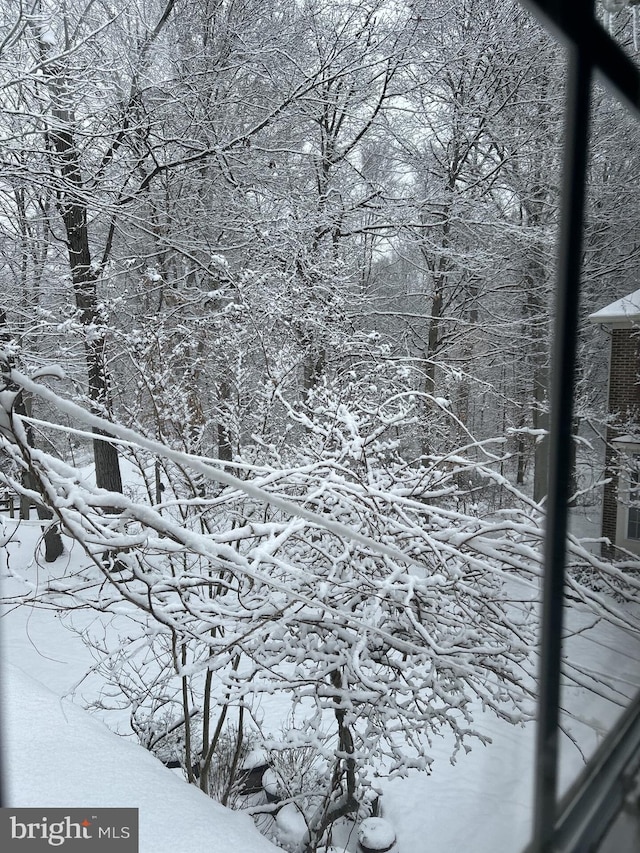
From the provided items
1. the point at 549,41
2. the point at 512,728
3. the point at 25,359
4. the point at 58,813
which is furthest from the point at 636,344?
the point at 58,813

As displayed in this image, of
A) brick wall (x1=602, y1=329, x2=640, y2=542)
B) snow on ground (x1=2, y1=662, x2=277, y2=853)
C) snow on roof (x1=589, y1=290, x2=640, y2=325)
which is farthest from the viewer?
A: brick wall (x1=602, y1=329, x2=640, y2=542)

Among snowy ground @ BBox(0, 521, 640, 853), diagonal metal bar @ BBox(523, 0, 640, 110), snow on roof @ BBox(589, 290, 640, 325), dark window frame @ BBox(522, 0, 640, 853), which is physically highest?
snow on roof @ BBox(589, 290, 640, 325)

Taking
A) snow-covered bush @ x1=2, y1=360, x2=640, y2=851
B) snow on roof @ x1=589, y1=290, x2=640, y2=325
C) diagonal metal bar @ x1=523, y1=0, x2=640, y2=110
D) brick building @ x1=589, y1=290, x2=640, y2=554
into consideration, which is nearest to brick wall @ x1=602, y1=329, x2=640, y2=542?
brick building @ x1=589, y1=290, x2=640, y2=554

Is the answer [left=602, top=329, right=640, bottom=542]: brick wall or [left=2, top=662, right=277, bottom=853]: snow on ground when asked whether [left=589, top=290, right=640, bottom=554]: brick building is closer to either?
[left=602, top=329, right=640, bottom=542]: brick wall

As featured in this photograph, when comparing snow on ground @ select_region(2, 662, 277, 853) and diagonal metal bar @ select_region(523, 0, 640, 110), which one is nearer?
diagonal metal bar @ select_region(523, 0, 640, 110)

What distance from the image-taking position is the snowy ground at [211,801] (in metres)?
1.65

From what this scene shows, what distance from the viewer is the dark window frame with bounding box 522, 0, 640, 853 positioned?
59cm

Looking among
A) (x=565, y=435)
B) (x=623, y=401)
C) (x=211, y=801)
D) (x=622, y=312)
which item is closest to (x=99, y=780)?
(x=211, y=801)

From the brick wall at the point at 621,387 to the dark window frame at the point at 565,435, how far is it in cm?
753

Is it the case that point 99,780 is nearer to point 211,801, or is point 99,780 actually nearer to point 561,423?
point 211,801

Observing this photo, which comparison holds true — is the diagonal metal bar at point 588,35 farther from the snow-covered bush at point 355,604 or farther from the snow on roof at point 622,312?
the snow on roof at point 622,312

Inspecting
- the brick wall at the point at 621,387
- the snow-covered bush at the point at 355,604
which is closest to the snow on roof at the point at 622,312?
the brick wall at the point at 621,387

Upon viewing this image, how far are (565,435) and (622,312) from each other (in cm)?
788

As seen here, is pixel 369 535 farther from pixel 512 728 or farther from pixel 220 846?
pixel 512 728
